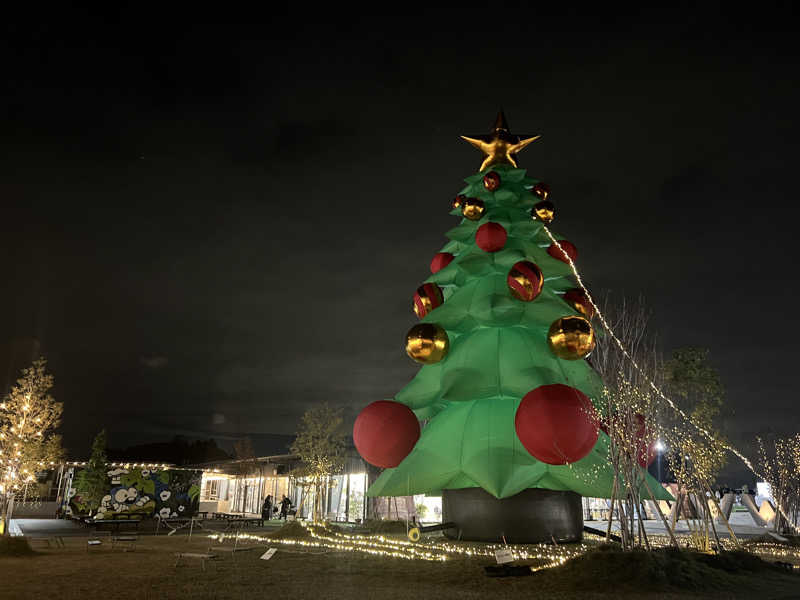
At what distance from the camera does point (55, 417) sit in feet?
54.0

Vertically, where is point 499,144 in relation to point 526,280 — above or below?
above

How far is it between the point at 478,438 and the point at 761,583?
19.7 feet

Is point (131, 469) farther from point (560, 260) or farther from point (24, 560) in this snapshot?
point (560, 260)

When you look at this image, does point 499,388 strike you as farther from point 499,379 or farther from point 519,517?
point 519,517

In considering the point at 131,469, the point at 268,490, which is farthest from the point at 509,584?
the point at 268,490

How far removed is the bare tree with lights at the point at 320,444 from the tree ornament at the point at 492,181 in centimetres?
1269

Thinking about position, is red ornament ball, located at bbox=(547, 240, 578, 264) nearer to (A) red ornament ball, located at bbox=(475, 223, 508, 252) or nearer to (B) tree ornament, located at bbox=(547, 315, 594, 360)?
(A) red ornament ball, located at bbox=(475, 223, 508, 252)

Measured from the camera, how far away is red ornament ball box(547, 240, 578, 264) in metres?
15.7

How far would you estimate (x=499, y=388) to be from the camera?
13031mm

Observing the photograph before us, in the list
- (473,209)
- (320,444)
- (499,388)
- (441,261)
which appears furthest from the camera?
(320,444)

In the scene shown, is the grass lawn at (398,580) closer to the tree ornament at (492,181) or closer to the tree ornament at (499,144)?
the tree ornament at (492,181)

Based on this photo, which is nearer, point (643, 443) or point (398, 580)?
point (398, 580)

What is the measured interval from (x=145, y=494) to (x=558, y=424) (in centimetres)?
Answer: 2391

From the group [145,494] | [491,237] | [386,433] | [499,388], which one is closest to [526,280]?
[491,237]
